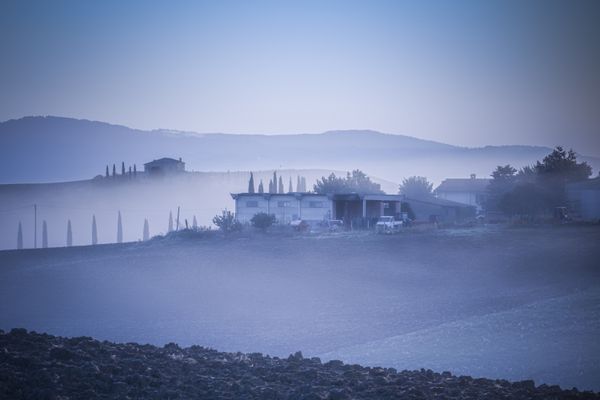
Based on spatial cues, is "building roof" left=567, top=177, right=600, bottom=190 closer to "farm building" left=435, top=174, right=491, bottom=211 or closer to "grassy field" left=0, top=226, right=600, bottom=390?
"grassy field" left=0, top=226, right=600, bottom=390

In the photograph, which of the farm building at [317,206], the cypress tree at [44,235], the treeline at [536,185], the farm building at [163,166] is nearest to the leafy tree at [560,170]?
the treeline at [536,185]

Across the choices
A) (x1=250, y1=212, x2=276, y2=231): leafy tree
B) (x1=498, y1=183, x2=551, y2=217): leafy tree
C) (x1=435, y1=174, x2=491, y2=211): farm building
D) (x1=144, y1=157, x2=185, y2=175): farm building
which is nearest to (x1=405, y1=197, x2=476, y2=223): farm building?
(x1=498, y1=183, x2=551, y2=217): leafy tree

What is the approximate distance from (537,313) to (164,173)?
268 ft

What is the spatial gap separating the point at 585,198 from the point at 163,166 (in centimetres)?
6310

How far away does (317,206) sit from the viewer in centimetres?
6594

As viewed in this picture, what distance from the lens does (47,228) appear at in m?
90.2

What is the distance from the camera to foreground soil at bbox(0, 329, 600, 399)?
1034 centimetres

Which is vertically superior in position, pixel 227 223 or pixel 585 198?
pixel 585 198

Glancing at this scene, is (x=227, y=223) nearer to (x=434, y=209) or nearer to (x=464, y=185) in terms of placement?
(x=434, y=209)

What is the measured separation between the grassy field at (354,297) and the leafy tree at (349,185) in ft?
88.7

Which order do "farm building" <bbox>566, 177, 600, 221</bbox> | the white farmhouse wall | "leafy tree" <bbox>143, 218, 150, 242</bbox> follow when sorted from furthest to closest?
"leafy tree" <bbox>143, 218, 150, 242</bbox> → the white farmhouse wall → "farm building" <bbox>566, 177, 600, 221</bbox>

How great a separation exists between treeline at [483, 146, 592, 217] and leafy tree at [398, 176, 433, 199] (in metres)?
16.1

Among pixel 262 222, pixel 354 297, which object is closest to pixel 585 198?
pixel 262 222

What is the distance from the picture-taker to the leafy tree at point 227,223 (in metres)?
57.6
